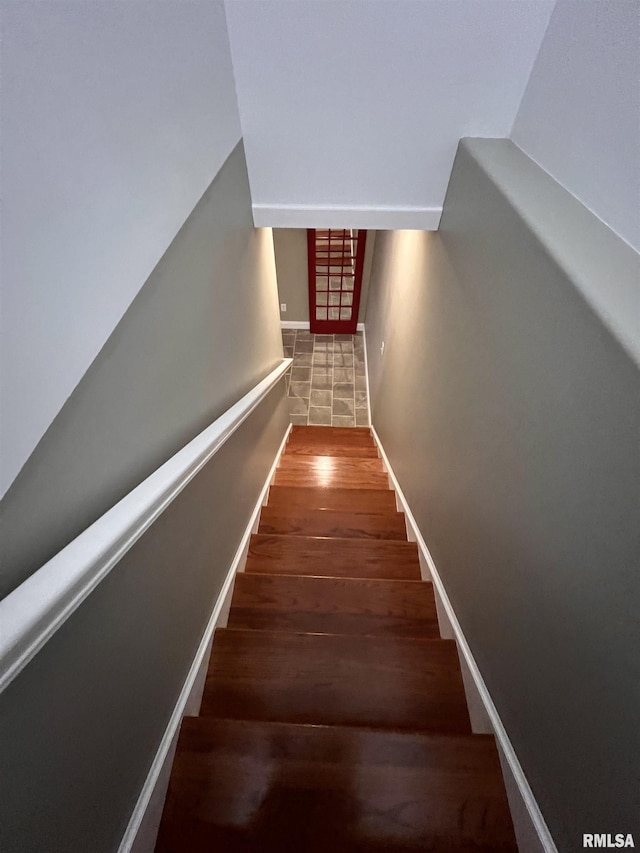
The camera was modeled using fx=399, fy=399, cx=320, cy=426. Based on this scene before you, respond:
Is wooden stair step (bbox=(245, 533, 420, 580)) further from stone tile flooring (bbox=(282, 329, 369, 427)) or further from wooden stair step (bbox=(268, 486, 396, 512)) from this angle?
stone tile flooring (bbox=(282, 329, 369, 427))

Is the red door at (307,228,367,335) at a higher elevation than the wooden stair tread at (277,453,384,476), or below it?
higher

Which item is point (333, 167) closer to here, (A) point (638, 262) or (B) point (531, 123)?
(B) point (531, 123)

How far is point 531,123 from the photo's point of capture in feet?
4.09

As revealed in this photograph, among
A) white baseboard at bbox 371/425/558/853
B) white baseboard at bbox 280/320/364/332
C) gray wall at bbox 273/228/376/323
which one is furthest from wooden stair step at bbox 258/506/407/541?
white baseboard at bbox 280/320/364/332

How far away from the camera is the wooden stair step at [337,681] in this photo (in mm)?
1303

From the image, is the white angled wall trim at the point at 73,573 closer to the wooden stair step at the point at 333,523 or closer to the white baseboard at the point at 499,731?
the white baseboard at the point at 499,731

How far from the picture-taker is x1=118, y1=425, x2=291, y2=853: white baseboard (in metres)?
0.94

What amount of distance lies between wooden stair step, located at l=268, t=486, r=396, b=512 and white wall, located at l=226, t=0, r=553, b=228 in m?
1.57

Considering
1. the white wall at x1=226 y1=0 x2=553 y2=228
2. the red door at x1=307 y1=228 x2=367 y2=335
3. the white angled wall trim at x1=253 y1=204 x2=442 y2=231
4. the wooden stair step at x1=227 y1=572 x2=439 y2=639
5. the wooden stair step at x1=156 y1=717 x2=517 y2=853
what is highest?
the red door at x1=307 y1=228 x2=367 y2=335

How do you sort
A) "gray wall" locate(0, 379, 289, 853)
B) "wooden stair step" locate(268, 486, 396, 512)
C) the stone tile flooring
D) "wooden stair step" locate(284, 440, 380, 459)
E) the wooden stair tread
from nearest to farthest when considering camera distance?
"gray wall" locate(0, 379, 289, 853) → "wooden stair step" locate(268, 486, 396, 512) → the wooden stair tread → "wooden stair step" locate(284, 440, 380, 459) → the stone tile flooring

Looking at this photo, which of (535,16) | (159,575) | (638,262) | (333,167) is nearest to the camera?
(638,262)

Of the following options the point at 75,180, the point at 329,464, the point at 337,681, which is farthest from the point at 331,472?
the point at 75,180

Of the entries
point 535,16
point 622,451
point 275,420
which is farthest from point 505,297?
point 275,420

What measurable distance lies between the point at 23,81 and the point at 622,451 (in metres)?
0.95
